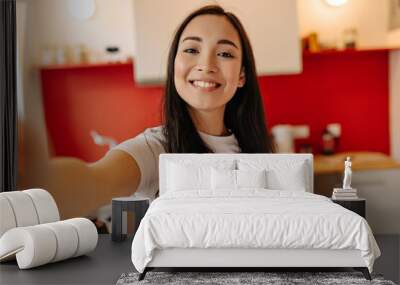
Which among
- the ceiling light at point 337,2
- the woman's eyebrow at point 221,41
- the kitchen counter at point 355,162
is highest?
the ceiling light at point 337,2

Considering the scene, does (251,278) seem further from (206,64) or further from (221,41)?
(221,41)

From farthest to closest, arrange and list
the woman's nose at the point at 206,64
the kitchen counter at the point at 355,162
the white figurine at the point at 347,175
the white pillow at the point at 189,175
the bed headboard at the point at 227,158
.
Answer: the kitchen counter at the point at 355,162, the woman's nose at the point at 206,64, the bed headboard at the point at 227,158, the white figurine at the point at 347,175, the white pillow at the point at 189,175

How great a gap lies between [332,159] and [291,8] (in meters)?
1.58

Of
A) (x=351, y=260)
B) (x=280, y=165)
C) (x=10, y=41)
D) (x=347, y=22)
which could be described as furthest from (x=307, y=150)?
(x=10, y=41)

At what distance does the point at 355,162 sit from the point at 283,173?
1.15 meters

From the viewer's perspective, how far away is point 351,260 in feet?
17.0

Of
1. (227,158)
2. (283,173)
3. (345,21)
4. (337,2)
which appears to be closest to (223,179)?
(227,158)

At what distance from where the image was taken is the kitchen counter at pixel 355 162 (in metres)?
7.45

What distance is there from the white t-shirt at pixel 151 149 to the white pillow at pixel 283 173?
0.56 meters

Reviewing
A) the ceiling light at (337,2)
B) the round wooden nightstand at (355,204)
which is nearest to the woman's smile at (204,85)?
the ceiling light at (337,2)

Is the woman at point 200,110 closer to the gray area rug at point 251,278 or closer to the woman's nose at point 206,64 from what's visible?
the woman's nose at point 206,64

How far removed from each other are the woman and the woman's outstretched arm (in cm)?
1

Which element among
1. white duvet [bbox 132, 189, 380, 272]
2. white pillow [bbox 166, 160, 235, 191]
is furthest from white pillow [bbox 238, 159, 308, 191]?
white duvet [bbox 132, 189, 380, 272]

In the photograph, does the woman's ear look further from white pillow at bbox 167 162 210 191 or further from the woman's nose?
white pillow at bbox 167 162 210 191
